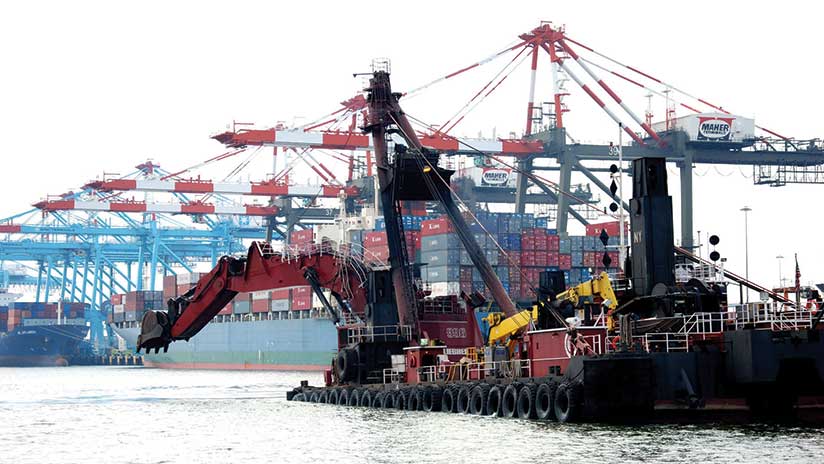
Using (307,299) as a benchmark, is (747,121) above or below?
above

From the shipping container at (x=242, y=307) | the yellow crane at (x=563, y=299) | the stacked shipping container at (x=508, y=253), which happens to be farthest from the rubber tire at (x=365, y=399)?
the shipping container at (x=242, y=307)

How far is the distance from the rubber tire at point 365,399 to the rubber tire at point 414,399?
2721 millimetres

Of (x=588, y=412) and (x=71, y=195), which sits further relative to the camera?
(x=71, y=195)

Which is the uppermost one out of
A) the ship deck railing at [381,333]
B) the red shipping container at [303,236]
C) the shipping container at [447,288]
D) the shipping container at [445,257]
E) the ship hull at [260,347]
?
the red shipping container at [303,236]

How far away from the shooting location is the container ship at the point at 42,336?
15025cm

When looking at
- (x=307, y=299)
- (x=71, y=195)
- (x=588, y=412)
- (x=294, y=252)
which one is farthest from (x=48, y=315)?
(x=588, y=412)

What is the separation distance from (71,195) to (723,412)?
10307 centimetres

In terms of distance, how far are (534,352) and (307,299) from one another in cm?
7018

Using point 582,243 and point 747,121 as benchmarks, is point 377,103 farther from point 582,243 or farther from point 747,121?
point 747,121

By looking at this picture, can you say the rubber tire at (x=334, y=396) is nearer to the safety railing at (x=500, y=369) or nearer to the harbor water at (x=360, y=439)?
the harbor water at (x=360, y=439)

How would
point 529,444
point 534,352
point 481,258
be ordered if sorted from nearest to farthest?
point 529,444 → point 534,352 → point 481,258

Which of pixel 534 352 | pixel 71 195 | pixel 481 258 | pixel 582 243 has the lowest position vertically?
pixel 534 352

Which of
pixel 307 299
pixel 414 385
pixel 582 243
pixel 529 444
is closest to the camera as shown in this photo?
pixel 529 444

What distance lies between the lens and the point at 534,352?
35.5 meters
